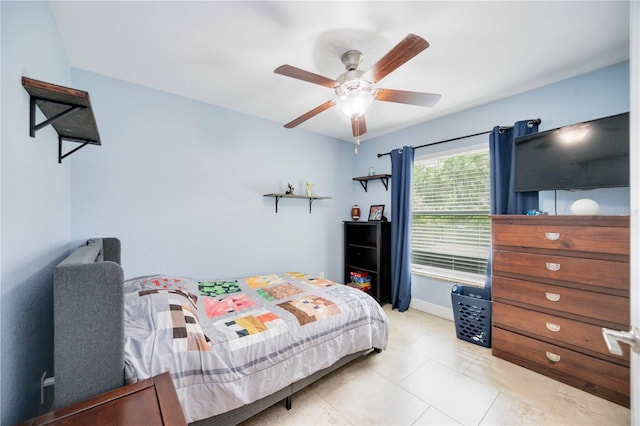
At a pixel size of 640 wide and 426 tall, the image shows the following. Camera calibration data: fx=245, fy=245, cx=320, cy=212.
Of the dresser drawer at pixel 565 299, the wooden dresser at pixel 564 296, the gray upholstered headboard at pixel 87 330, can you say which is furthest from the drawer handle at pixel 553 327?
the gray upholstered headboard at pixel 87 330

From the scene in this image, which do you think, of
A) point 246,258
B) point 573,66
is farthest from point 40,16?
point 573,66

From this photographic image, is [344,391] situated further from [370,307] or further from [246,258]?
[246,258]

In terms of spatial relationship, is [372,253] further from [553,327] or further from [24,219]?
[24,219]

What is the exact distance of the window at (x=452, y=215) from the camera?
2.85 m

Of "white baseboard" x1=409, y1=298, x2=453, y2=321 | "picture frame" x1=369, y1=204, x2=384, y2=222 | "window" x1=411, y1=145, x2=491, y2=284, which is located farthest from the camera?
"picture frame" x1=369, y1=204, x2=384, y2=222

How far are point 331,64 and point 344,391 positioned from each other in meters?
2.56

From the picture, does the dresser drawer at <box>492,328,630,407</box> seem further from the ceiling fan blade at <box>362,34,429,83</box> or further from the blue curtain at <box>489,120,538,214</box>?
the ceiling fan blade at <box>362,34,429,83</box>

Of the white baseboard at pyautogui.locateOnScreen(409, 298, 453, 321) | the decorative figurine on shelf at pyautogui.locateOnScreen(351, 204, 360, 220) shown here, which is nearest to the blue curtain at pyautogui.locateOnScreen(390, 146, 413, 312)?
the white baseboard at pyautogui.locateOnScreen(409, 298, 453, 321)

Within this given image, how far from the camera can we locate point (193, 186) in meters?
2.60

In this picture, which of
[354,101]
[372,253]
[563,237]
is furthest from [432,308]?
[354,101]

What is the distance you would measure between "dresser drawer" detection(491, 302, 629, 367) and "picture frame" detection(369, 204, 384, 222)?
5.85 feet

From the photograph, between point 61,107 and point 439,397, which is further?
point 439,397

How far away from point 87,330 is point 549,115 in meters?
3.63

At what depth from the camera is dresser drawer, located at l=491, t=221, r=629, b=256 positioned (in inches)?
66.8
